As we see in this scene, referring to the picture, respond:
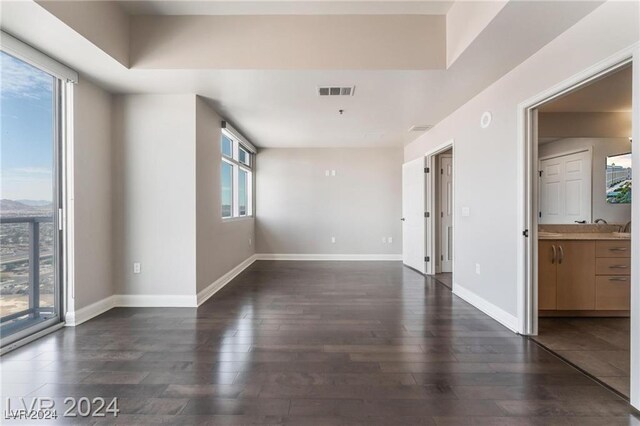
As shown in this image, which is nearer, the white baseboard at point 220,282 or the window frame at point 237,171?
the white baseboard at point 220,282

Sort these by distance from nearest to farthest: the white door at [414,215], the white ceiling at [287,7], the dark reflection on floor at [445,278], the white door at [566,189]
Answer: the white ceiling at [287,7] < the white door at [566,189] < the dark reflection on floor at [445,278] < the white door at [414,215]

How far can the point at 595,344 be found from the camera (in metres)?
2.47

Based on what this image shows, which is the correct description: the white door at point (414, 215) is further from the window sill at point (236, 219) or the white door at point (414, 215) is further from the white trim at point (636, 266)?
the white trim at point (636, 266)

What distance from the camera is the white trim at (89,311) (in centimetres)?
290

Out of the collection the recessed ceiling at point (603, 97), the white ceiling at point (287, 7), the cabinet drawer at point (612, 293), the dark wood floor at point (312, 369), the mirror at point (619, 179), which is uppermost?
the white ceiling at point (287, 7)

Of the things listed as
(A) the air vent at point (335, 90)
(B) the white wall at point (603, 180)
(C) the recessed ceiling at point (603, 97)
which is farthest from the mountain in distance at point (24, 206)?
(B) the white wall at point (603, 180)

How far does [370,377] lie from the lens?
2000 millimetres

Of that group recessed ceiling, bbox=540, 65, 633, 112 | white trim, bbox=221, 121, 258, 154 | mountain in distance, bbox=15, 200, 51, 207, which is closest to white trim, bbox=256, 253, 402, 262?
white trim, bbox=221, 121, 258, 154

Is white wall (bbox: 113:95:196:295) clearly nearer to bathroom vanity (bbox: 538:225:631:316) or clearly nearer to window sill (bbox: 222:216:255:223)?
window sill (bbox: 222:216:255:223)

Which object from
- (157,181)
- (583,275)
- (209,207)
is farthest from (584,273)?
(157,181)

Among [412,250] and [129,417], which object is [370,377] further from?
[412,250]

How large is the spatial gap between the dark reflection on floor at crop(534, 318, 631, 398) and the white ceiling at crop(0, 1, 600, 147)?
7.94ft

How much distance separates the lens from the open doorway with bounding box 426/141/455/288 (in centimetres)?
513

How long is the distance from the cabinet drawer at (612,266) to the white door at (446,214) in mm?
2400
